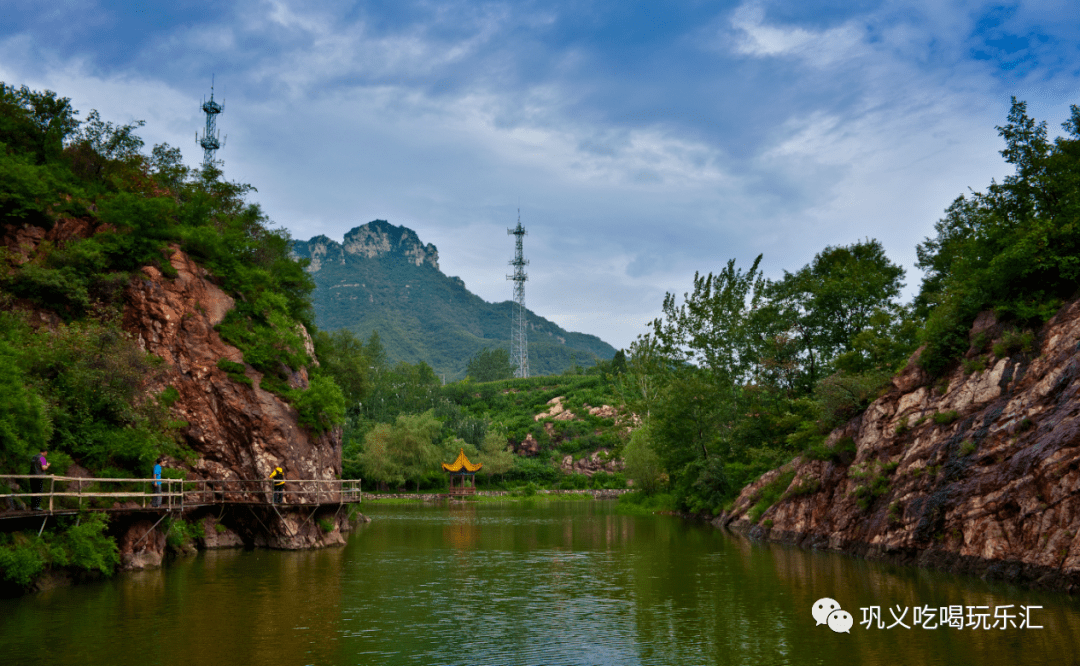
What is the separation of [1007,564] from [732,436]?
30.8 metres

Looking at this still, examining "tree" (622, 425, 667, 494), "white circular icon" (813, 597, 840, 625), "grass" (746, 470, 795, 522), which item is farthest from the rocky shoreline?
"white circular icon" (813, 597, 840, 625)

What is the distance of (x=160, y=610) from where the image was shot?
18.6 metres

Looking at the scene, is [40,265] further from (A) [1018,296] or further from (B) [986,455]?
(A) [1018,296]

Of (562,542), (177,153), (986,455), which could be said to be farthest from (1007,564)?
(177,153)

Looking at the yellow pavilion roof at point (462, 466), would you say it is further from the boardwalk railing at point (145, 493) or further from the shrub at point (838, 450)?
the shrub at point (838, 450)

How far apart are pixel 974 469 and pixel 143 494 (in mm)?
27584

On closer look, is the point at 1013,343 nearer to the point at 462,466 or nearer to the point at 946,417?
the point at 946,417

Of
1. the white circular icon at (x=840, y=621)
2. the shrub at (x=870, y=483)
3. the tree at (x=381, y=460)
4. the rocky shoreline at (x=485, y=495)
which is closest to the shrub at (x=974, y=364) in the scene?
the shrub at (x=870, y=483)

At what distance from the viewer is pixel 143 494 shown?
2408 cm

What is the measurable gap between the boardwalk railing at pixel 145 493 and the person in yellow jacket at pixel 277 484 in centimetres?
22

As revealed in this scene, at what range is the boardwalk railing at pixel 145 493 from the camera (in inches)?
830

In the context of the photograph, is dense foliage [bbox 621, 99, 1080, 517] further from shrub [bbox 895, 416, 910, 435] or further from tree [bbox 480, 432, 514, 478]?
tree [bbox 480, 432, 514, 478]

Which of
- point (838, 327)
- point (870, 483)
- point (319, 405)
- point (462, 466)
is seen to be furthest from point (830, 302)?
point (462, 466)

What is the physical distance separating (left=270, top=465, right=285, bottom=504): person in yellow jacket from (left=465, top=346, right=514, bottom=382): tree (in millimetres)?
142542
